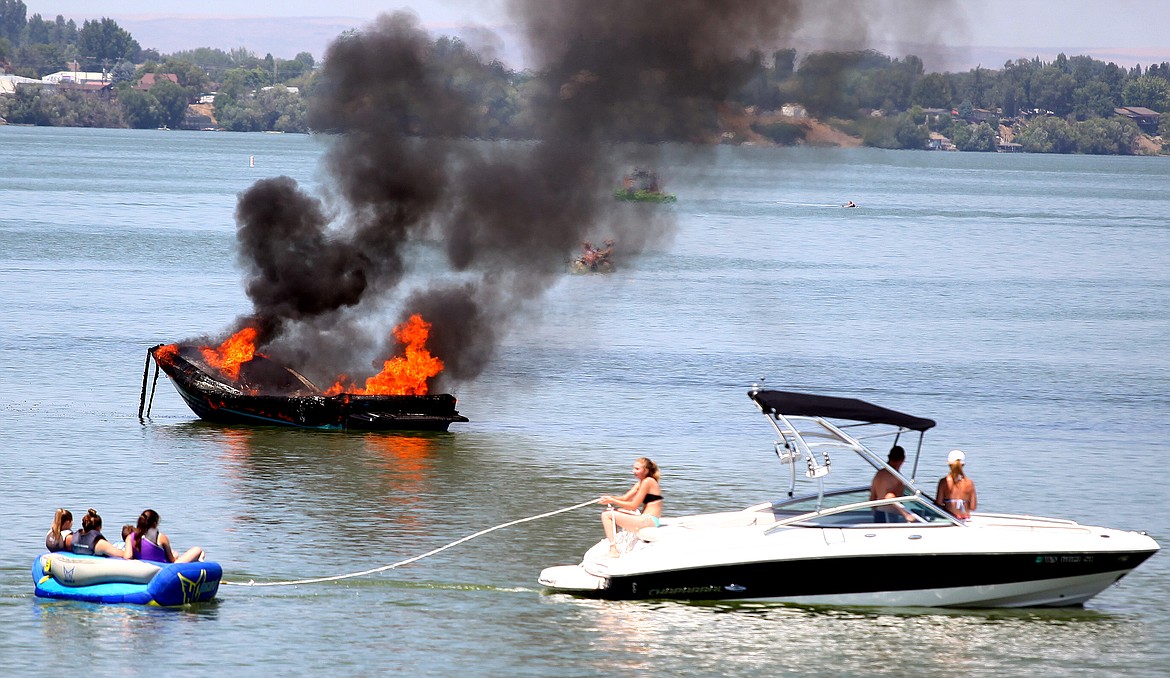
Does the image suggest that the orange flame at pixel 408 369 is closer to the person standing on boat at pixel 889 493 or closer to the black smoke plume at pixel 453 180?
the black smoke plume at pixel 453 180

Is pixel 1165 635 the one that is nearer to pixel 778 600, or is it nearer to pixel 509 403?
pixel 778 600

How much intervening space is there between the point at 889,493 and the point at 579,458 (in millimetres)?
14951

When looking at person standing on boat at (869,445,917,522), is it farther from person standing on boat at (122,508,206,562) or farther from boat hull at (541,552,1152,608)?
person standing on boat at (122,508,206,562)

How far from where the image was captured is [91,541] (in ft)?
79.2

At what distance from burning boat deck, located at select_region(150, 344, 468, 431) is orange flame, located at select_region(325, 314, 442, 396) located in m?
1.72

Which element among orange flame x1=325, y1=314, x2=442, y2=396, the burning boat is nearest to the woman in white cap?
the burning boat

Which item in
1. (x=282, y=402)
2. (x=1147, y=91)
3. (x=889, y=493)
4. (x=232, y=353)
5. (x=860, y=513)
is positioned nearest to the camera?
(x=860, y=513)

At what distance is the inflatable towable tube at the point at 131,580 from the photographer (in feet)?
78.2

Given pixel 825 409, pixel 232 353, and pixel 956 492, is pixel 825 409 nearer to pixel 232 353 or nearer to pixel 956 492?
pixel 956 492

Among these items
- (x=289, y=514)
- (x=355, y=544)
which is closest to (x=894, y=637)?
(x=355, y=544)

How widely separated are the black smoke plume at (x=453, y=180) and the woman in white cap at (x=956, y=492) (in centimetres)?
2002

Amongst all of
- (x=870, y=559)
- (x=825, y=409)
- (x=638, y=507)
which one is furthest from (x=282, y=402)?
(x=870, y=559)

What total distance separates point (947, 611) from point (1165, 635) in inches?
126

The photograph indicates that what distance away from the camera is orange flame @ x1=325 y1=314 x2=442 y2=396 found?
43.6 metres
